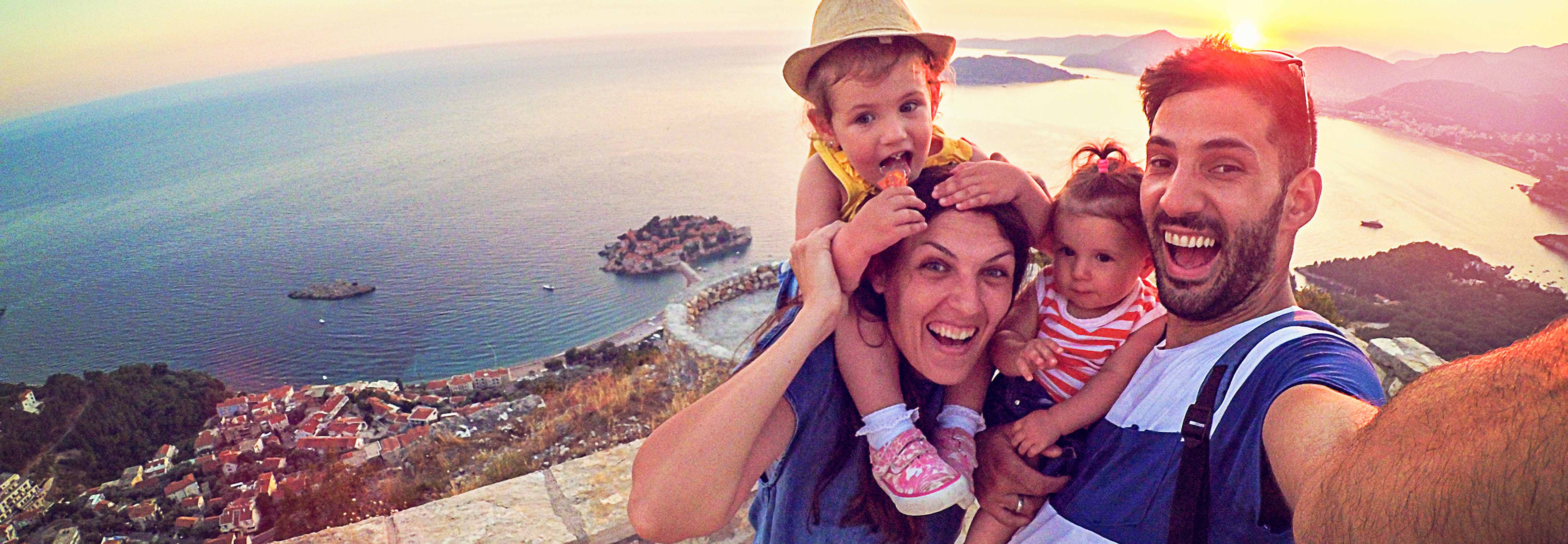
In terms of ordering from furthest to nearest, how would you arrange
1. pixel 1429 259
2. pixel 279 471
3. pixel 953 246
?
pixel 279 471, pixel 1429 259, pixel 953 246

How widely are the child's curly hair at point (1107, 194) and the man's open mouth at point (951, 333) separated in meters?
0.58

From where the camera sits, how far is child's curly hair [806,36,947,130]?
2.41 meters

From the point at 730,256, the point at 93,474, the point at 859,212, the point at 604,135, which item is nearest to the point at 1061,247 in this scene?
the point at 859,212

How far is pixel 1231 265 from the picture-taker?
161 cm

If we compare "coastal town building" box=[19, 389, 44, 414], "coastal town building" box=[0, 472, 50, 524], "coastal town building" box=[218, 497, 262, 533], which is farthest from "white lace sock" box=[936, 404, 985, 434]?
"coastal town building" box=[19, 389, 44, 414]

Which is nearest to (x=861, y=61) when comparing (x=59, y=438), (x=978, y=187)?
(x=978, y=187)

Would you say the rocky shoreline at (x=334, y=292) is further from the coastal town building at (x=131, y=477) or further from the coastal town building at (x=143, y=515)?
the coastal town building at (x=143, y=515)

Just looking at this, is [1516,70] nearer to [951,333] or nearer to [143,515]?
[951,333]

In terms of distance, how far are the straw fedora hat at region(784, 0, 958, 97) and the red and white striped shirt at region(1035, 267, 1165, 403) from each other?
1.10 m

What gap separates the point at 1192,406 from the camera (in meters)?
1.49

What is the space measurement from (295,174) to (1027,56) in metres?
88.1

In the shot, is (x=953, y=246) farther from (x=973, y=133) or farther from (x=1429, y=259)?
(x=973, y=133)

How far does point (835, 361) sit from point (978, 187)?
605 millimetres

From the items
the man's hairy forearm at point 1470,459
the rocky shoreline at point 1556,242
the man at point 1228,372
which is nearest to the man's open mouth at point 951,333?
the man at point 1228,372
